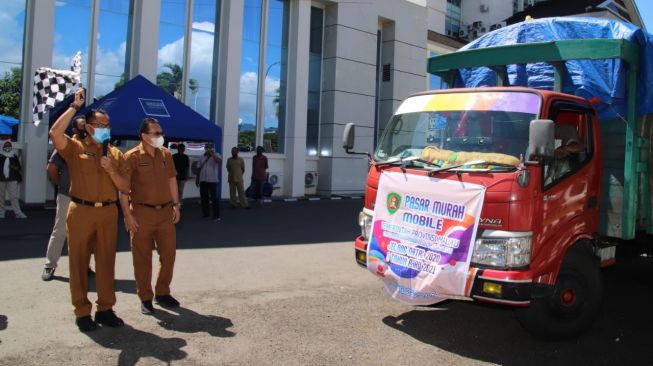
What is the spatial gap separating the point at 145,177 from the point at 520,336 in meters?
3.90

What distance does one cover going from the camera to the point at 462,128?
16.3 ft

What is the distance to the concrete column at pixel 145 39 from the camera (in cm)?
1466

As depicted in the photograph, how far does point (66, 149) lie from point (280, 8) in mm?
14922

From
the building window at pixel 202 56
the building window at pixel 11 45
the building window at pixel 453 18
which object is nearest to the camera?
the building window at pixel 11 45

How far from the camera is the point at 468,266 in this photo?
13.7 feet

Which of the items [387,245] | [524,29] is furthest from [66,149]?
[524,29]

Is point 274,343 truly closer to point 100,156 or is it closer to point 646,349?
point 100,156

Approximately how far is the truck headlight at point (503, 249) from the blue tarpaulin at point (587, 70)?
2135 millimetres

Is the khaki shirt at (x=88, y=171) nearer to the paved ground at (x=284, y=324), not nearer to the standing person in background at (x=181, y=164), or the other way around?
the paved ground at (x=284, y=324)

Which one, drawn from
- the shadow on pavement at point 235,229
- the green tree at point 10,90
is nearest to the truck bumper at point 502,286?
the shadow on pavement at point 235,229

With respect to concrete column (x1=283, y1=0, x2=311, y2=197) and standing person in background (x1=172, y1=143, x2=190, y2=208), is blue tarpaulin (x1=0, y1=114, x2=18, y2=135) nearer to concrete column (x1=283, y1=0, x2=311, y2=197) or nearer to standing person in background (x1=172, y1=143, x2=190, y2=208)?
standing person in background (x1=172, y1=143, x2=190, y2=208)

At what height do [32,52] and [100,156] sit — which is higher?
[32,52]

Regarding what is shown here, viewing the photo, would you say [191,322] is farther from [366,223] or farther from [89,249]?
[366,223]

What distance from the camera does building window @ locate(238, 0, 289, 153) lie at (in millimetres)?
17438
